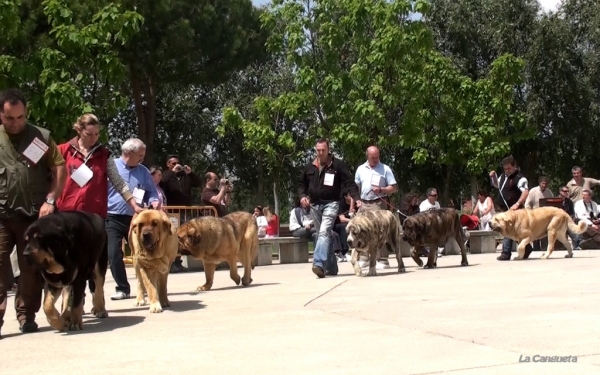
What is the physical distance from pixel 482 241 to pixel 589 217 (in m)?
2.67

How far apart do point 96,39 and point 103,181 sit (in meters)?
6.88

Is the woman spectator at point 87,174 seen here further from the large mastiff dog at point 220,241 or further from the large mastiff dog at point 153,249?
the large mastiff dog at point 220,241

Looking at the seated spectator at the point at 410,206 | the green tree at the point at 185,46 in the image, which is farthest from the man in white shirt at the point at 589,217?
the green tree at the point at 185,46

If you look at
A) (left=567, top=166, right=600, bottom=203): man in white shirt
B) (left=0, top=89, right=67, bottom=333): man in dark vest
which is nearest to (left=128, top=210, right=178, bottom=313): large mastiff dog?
(left=0, top=89, right=67, bottom=333): man in dark vest

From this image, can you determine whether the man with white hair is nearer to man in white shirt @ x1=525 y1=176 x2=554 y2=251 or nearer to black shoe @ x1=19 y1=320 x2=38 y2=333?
black shoe @ x1=19 y1=320 x2=38 y2=333

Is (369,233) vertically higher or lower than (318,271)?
higher

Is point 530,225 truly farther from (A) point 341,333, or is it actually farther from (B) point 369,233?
(A) point 341,333

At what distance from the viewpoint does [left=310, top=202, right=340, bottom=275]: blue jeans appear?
13422mm

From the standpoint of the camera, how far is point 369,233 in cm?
1337

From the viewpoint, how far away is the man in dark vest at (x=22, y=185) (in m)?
7.80

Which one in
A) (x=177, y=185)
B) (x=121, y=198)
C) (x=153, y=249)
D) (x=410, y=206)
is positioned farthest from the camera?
(x=410, y=206)

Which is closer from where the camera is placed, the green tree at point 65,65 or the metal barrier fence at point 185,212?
the green tree at point 65,65

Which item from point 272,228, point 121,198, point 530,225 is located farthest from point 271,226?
point 121,198

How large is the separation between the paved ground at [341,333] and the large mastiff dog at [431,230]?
3.49m
